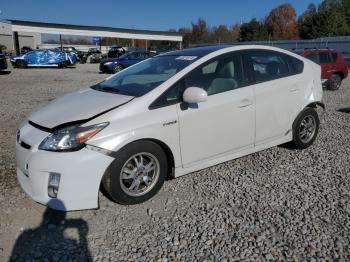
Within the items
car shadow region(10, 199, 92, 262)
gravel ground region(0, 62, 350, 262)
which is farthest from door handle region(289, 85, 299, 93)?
car shadow region(10, 199, 92, 262)

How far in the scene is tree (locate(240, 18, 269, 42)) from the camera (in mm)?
61650

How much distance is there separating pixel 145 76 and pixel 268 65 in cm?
174

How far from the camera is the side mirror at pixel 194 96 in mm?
3549

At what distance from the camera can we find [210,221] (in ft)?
10.9

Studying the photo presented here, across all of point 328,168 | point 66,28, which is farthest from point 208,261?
point 66,28

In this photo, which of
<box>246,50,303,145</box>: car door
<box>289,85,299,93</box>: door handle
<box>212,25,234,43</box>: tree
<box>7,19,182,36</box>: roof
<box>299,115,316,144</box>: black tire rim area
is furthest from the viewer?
<box>212,25,234,43</box>: tree

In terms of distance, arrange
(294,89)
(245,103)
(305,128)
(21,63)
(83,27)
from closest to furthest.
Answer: (245,103)
(294,89)
(305,128)
(21,63)
(83,27)

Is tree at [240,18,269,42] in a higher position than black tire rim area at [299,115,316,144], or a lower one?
higher

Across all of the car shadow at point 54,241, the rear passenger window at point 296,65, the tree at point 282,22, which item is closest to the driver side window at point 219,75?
the rear passenger window at point 296,65

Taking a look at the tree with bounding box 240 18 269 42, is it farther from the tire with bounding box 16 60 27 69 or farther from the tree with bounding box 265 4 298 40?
the tire with bounding box 16 60 27 69

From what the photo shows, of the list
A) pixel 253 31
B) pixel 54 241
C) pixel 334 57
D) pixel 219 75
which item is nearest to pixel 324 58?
pixel 334 57

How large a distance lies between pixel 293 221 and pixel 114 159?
1845 mm

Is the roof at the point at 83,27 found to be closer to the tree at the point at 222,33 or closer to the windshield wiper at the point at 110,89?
the tree at the point at 222,33

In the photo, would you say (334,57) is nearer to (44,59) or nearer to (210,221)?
(210,221)
